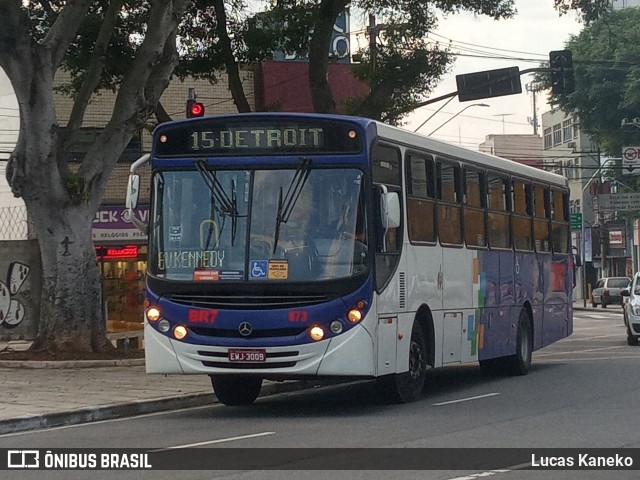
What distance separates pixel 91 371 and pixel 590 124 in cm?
5263

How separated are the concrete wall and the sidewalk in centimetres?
684

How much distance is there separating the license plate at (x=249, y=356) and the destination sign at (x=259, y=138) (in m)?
2.19

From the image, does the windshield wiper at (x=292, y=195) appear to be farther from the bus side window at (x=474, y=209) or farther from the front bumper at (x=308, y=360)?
the bus side window at (x=474, y=209)

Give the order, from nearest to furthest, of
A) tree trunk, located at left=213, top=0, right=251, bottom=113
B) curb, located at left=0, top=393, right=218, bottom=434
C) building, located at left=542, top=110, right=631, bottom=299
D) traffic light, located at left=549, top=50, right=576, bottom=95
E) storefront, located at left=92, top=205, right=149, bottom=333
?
curb, located at left=0, top=393, right=218, bottom=434
tree trunk, located at left=213, top=0, right=251, bottom=113
traffic light, located at left=549, top=50, right=576, bottom=95
storefront, located at left=92, top=205, right=149, bottom=333
building, located at left=542, top=110, right=631, bottom=299

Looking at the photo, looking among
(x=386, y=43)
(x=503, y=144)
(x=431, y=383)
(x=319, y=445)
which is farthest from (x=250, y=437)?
(x=503, y=144)

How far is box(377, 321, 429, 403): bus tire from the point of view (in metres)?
16.2

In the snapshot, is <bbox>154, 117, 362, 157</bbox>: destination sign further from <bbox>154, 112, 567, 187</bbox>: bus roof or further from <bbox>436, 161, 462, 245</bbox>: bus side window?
<bbox>436, 161, 462, 245</bbox>: bus side window

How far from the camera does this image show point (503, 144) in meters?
112

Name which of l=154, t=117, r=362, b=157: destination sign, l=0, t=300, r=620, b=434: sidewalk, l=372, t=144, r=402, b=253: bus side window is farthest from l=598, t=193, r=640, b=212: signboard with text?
l=154, t=117, r=362, b=157: destination sign

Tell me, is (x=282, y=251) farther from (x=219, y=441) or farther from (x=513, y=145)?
(x=513, y=145)

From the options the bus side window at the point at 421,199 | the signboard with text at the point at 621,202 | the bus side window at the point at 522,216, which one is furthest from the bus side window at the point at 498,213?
the signboard with text at the point at 621,202

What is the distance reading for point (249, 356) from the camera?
14.8m

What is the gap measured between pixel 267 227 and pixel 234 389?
2793 mm

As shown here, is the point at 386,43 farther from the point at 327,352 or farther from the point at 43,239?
the point at 327,352
